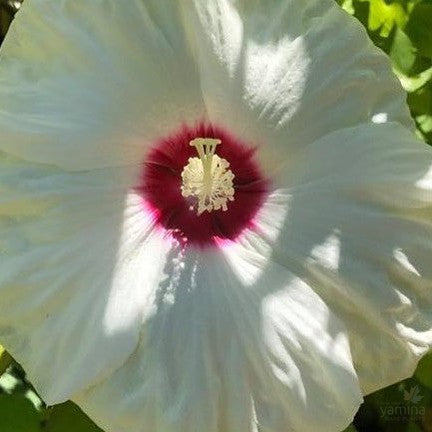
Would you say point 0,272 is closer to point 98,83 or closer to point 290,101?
point 98,83

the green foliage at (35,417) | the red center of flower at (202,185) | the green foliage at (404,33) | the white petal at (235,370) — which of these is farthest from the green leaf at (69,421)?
the green foliage at (404,33)

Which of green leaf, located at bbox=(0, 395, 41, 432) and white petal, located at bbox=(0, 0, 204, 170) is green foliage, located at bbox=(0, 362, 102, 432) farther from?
white petal, located at bbox=(0, 0, 204, 170)

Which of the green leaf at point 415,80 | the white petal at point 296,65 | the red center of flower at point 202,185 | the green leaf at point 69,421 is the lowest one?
the green leaf at point 69,421

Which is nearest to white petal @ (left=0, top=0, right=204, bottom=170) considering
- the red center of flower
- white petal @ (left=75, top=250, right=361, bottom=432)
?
the red center of flower

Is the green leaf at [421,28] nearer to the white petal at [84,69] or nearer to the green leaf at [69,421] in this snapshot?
the white petal at [84,69]

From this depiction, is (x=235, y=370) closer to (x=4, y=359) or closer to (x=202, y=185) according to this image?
(x=202, y=185)

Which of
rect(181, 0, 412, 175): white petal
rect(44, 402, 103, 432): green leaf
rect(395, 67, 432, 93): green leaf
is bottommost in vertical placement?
rect(44, 402, 103, 432): green leaf

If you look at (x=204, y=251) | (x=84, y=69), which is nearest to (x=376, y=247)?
(x=204, y=251)
